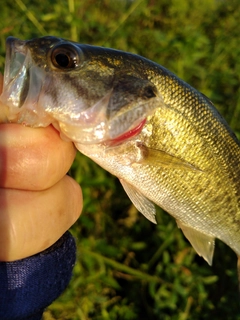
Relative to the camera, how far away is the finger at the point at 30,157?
3.18 ft

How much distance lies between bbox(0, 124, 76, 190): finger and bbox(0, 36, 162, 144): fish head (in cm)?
3

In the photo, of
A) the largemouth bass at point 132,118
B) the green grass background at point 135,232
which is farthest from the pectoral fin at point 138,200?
the green grass background at point 135,232

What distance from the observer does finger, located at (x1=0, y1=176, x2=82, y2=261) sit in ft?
3.27

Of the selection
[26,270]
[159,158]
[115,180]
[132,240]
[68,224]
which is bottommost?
[132,240]

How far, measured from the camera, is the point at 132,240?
256cm

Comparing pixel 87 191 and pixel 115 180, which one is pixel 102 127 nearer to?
pixel 87 191

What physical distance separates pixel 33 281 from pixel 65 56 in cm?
66

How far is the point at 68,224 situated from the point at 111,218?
1381mm

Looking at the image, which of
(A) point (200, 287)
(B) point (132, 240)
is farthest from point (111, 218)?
(A) point (200, 287)

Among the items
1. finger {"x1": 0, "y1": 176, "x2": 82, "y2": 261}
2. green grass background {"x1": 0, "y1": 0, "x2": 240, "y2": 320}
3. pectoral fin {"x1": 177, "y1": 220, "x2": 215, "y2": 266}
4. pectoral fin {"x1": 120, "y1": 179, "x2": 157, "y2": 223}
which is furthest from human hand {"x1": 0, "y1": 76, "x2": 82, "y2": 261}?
green grass background {"x1": 0, "y1": 0, "x2": 240, "y2": 320}

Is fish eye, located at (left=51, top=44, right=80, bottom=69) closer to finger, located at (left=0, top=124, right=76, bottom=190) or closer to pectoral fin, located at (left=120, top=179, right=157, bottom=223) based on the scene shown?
finger, located at (left=0, top=124, right=76, bottom=190)

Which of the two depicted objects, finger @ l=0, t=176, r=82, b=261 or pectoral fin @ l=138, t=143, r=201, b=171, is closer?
finger @ l=0, t=176, r=82, b=261

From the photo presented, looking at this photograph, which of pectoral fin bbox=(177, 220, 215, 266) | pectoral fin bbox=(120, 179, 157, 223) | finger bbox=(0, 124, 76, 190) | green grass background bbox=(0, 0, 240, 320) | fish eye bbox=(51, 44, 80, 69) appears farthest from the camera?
green grass background bbox=(0, 0, 240, 320)

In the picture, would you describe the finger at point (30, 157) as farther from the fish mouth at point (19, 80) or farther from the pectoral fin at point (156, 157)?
the pectoral fin at point (156, 157)
